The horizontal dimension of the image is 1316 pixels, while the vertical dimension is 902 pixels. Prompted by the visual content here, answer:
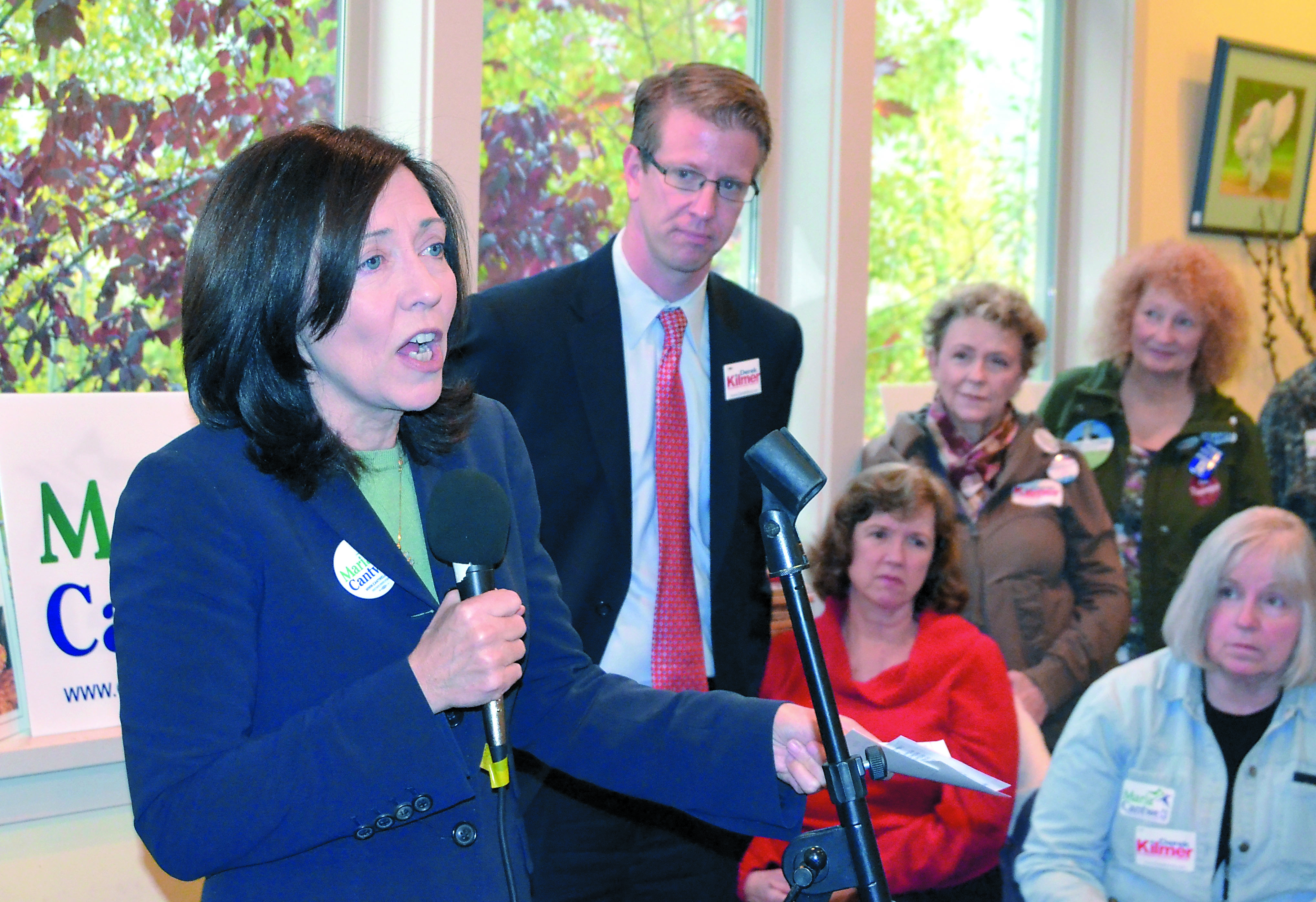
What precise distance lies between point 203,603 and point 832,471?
2807 millimetres

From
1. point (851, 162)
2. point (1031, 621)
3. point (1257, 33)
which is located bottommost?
point (1031, 621)

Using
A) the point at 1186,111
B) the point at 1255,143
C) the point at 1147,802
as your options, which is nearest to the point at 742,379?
the point at 1147,802

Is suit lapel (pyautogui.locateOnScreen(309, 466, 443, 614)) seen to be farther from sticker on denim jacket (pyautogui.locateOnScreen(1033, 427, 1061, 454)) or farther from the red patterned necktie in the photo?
sticker on denim jacket (pyautogui.locateOnScreen(1033, 427, 1061, 454))

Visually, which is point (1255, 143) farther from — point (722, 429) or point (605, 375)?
point (605, 375)

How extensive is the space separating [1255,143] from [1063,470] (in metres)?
2.36

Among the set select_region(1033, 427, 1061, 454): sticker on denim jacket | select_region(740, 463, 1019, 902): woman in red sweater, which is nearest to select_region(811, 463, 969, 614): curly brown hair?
select_region(740, 463, 1019, 902): woman in red sweater

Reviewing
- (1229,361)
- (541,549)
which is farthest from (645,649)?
(1229,361)

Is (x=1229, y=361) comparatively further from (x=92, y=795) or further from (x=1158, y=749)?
(x=92, y=795)

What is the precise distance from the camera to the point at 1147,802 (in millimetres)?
2395

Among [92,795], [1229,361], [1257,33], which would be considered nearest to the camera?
[92,795]

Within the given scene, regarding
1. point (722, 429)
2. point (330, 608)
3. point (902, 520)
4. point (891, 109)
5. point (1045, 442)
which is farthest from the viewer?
point (891, 109)

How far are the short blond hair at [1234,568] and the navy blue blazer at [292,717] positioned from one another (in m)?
1.42

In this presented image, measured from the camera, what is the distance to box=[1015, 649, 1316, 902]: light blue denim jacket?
2.33 metres

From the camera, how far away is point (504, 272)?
3.21 meters
